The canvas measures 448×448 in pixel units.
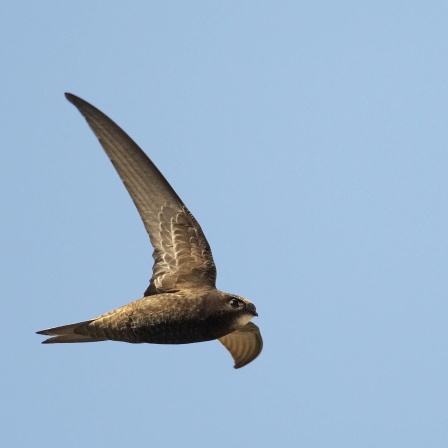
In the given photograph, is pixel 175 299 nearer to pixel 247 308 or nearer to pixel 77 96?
pixel 247 308

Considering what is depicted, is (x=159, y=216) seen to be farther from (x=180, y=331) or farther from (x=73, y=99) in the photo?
(x=73, y=99)

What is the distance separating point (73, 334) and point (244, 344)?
7.94 feet

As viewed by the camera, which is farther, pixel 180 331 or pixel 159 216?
pixel 159 216

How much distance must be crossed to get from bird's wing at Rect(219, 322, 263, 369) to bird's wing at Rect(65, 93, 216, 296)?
1367 mm

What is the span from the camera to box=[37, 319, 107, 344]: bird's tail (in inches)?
541

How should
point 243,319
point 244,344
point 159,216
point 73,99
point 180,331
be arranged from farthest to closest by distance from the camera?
point 244,344
point 159,216
point 73,99
point 243,319
point 180,331

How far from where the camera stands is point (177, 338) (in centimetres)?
1323

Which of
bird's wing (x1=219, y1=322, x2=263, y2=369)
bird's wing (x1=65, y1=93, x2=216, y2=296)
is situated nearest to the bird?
bird's wing (x1=65, y1=93, x2=216, y2=296)

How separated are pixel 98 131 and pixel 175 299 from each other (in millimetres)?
2334

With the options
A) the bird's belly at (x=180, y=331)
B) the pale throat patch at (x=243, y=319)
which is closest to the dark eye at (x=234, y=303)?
the pale throat patch at (x=243, y=319)

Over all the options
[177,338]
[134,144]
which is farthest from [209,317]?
[134,144]

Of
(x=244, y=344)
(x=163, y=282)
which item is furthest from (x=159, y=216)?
(x=244, y=344)

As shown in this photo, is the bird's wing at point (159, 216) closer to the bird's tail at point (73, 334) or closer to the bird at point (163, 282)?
the bird at point (163, 282)

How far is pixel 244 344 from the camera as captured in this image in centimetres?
1496
